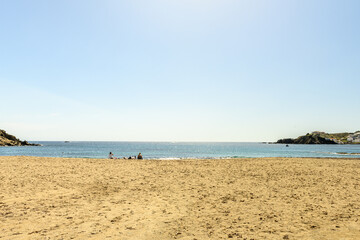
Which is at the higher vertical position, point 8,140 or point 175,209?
point 8,140

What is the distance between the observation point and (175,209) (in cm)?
1044

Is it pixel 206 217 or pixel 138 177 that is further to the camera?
pixel 138 177

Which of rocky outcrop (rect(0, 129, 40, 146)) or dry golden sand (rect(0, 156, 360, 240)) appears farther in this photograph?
rocky outcrop (rect(0, 129, 40, 146))

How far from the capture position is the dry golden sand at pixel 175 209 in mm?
7660

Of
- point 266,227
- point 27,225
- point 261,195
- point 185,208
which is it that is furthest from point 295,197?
point 27,225

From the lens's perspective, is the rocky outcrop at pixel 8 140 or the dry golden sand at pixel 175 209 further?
the rocky outcrop at pixel 8 140

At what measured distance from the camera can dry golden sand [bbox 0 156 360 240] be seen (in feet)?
25.1

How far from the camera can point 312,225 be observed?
817 centimetres

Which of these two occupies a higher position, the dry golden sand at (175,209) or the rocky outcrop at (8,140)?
the rocky outcrop at (8,140)

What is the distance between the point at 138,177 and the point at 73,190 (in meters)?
5.80

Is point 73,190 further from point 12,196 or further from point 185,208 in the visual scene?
point 185,208

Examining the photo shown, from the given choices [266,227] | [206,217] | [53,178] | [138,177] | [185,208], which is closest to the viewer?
[266,227]

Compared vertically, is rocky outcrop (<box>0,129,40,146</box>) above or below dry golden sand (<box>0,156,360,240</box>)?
above

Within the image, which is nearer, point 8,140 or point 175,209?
point 175,209
